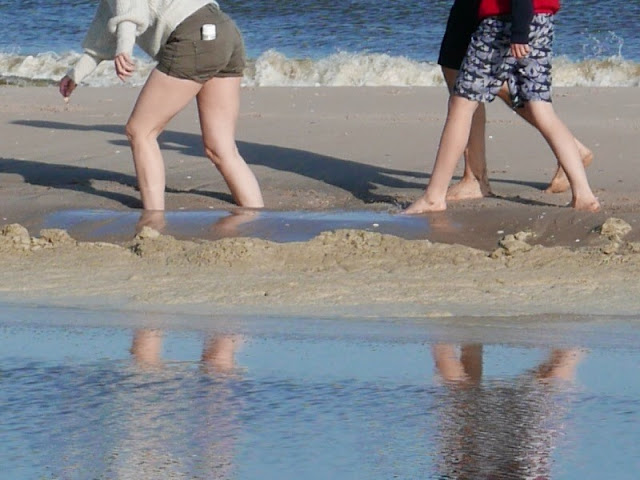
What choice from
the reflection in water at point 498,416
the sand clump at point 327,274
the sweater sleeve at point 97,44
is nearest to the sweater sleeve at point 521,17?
the sand clump at point 327,274

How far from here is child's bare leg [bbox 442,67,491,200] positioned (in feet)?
24.9

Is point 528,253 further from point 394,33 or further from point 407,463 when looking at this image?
point 394,33

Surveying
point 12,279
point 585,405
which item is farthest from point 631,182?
point 585,405

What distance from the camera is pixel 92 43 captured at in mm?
6891

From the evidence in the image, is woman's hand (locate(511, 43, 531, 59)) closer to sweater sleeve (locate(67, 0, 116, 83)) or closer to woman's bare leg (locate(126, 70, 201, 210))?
woman's bare leg (locate(126, 70, 201, 210))

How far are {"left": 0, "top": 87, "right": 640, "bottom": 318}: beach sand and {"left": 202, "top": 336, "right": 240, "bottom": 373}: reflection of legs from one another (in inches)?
18.8

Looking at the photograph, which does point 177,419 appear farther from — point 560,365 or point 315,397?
point 560,365

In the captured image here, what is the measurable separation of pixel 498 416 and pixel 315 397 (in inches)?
20.6

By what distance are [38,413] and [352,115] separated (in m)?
7.11

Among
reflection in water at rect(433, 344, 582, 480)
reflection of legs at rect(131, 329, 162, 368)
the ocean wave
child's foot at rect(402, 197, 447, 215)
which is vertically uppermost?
reflection in water at rect(433, 344, 582, 480)

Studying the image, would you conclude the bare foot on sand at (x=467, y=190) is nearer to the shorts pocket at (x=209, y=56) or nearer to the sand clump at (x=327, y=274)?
the sand clump at (x=327, y=274)

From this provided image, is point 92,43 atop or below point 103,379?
atop

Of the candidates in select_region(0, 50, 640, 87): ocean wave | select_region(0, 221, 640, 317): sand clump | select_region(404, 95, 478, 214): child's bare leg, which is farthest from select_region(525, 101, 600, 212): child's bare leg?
select_region(0, 50, 640, 87): ocean wave

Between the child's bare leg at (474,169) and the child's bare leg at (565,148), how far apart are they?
717 mm
